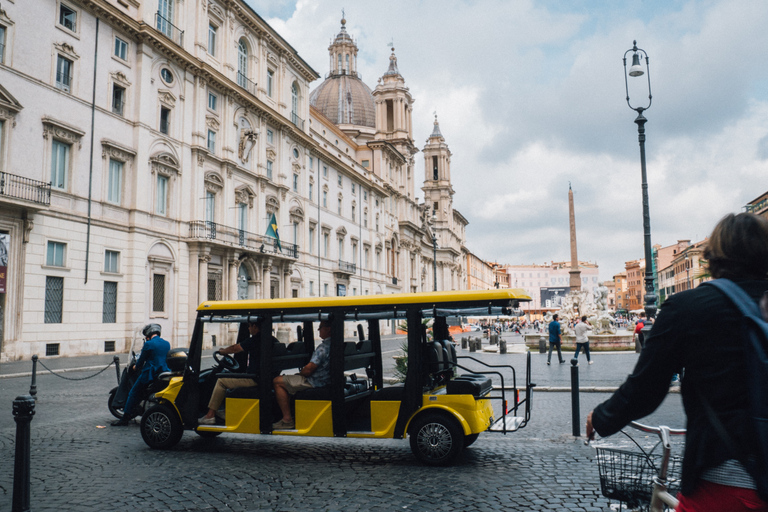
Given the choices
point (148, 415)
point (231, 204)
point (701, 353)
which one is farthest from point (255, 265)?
point (701, 353)

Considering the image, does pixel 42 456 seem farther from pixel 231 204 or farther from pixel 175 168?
pixel 231 204

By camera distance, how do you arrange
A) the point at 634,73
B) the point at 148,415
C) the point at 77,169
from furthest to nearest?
1. the point at 77,169
2. the point at 634,73
3. the point at 148,415

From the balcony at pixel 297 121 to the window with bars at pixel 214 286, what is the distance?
48.4ft

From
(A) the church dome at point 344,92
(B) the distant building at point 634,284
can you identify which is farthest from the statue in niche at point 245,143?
(B) the distant building at point 634,284

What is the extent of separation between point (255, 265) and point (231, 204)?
4.18 m

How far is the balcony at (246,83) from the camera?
36.1 meters

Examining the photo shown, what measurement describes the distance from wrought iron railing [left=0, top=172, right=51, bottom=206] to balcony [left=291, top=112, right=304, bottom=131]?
22.5 meters

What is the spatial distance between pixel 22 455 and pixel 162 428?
2.90 m

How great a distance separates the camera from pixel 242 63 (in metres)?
37.0

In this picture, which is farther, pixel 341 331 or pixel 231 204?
pixel 231 204

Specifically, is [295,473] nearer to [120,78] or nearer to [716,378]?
[716,378]

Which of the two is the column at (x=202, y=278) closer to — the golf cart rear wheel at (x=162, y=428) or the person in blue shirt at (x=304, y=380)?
the golf cart rear wheel at (x=162, y=428)

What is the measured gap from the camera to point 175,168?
2970 centimetres

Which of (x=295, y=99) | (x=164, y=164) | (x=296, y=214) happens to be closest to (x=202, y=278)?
(x=164, y=164)
